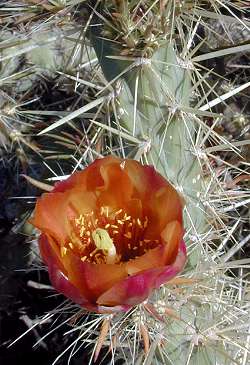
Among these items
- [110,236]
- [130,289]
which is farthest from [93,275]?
[110,236]

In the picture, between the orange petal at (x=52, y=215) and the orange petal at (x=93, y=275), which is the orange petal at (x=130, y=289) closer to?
the orange petal at (x=93, y=275)

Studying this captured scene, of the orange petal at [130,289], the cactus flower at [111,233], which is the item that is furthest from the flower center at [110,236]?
the orange petal at [130,289]

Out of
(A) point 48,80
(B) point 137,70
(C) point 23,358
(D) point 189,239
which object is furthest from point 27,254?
(B) point 137,70

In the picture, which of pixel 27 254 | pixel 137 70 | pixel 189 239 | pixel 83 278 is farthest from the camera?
pixel 27 254

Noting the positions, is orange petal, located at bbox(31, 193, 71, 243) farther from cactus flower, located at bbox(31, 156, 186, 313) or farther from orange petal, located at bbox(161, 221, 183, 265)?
orange petal, located at bbox(161, 221, 183, 265)

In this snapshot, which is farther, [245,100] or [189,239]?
[245,100]

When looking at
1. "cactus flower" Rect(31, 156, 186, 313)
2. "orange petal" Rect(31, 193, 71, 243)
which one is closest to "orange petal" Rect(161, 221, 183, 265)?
"cactus flower" Rect(31, 156, 186, 313)

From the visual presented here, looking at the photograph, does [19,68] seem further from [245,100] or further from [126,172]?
[126,172]

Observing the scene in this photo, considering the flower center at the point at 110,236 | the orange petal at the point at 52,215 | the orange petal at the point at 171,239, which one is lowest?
the flower center at the point at 110,236
